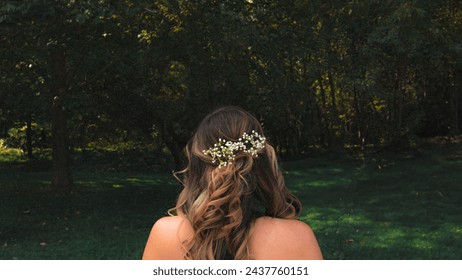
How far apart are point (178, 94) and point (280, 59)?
5202mm

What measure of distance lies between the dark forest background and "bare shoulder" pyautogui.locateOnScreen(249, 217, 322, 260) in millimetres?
8966

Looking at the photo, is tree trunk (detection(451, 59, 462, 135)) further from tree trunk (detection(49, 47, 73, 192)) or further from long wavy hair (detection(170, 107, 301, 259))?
long wavy hair (detection(170, 107, 301, 259))

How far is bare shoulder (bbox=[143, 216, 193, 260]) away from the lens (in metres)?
2.24

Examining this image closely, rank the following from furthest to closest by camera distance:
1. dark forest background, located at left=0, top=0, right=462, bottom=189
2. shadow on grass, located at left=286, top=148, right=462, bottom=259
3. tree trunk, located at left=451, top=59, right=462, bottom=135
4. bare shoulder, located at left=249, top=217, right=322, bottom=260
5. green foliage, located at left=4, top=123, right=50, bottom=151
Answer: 1. green foliage, located at left=4, top=123, right=50, bottom=151
2. tree trunk, located at left=451, top=59, right=462, bottom=135
3. dark forest background, located at left=0, top=0, right=462, bottom=189
4. shadow on grass, located at left=286, top=148, right=462, bottom=259
5. bare shoulder, located at left=249, top=217, right=322, bottom=260

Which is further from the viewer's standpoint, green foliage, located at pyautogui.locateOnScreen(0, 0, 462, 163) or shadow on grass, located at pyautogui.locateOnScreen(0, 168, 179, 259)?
green foliage, located at pyautogui.locateOnScreen(0, 0, 462, 163)

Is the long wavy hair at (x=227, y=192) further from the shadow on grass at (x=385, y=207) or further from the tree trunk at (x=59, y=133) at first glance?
the tree trunk at (x=59, y=133)

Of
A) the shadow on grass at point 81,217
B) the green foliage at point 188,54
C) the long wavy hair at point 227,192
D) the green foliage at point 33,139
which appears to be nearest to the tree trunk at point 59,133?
the green foliage at point 188,54

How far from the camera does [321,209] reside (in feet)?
49.8

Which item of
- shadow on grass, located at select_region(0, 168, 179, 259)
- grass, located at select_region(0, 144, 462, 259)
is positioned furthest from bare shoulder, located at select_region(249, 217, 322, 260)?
shadow on grass, located at select_region(0, 168, 179, 259)

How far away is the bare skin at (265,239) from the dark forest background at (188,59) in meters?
8.83

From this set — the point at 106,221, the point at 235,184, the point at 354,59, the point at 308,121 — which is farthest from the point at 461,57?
the point at 235,184

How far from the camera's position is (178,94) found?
20766 millimetres

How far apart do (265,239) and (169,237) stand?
37cm
